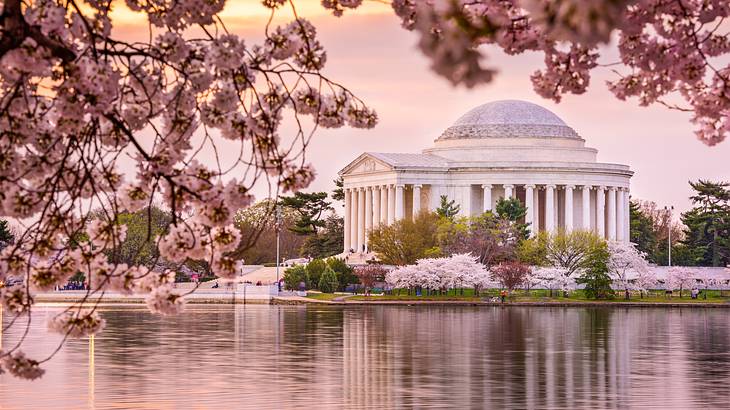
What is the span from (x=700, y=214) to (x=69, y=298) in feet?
265

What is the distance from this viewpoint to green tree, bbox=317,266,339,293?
418 feet

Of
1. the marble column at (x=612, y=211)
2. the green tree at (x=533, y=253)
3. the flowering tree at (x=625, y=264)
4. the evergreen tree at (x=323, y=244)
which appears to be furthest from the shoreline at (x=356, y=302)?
the evergreen tree at (x=323, y=244)

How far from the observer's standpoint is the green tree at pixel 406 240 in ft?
443

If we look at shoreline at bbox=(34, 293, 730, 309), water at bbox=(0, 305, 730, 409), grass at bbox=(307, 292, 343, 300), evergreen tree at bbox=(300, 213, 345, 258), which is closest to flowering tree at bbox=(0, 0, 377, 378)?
water at bbox=(0, 305, 730, 409)

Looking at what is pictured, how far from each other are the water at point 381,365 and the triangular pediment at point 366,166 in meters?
79.8

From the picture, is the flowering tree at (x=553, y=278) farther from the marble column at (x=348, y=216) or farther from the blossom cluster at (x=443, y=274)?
the marble column at (x=348, y=216)

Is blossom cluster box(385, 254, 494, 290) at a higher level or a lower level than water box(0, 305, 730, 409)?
higher

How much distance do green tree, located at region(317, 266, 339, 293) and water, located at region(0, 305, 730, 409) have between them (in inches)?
1659

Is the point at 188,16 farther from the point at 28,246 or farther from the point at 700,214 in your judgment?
the point at 700,214

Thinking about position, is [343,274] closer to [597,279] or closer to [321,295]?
[321,295]

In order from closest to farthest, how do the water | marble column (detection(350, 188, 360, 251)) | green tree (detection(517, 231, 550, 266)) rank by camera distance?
1. the water
2. green tree (detection(517, 231, 550, 266))
3. marble column (detection(350, 188, 360, 251))

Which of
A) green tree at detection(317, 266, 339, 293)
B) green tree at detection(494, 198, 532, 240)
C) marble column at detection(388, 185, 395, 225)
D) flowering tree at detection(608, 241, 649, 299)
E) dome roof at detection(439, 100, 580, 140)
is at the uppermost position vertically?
dome roof at detection(439, 100, 580, 140)

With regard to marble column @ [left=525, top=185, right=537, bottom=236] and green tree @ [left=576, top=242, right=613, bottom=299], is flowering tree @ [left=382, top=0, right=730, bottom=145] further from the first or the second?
marble column @ [left=525, top=185, right=537, bottom=236]

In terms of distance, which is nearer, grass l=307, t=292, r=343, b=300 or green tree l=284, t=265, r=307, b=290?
grass l=307, t=292, r=343, b=300
